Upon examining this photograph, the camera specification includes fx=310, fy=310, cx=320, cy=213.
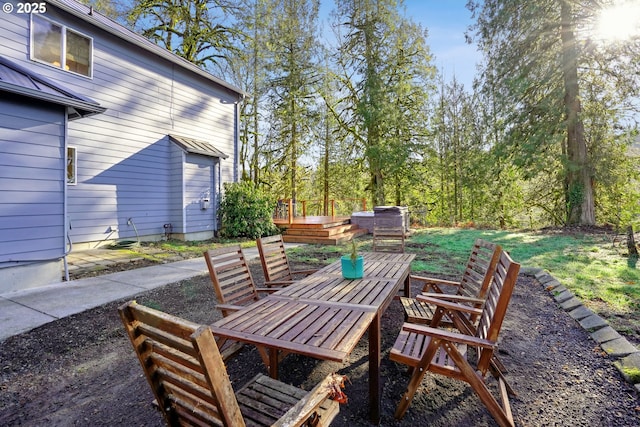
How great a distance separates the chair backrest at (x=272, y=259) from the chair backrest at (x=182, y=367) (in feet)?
5.81

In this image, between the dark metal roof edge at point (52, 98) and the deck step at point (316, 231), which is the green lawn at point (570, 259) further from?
the dark metal roof edge at point (52, 98)

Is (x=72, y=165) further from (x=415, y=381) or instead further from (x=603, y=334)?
(x=603, y=334)

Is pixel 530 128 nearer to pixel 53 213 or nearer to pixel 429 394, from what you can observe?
pixel 429 394

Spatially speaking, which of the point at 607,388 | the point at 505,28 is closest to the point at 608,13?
the point at 505,28

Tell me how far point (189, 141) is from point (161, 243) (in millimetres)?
3030

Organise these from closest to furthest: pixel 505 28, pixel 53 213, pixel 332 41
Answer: pixel 53 213
pixel 505 28
pixel 332 41

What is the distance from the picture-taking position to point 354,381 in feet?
7.35

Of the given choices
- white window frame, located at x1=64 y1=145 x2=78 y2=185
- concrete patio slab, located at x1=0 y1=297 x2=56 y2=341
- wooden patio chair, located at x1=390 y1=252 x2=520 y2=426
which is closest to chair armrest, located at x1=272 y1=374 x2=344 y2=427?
wooden patio chair, located at x1=390 y1=252 x2=520 y2=426

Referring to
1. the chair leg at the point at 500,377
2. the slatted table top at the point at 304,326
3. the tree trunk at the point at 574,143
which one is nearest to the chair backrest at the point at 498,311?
the chair leg at the point at 500,377

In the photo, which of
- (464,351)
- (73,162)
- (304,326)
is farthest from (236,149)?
(464,351)

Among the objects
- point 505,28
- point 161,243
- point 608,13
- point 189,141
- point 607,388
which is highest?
point 505,28

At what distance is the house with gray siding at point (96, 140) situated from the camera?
4.39 meters

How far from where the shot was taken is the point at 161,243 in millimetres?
8047

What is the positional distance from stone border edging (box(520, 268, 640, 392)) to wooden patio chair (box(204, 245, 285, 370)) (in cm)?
258
